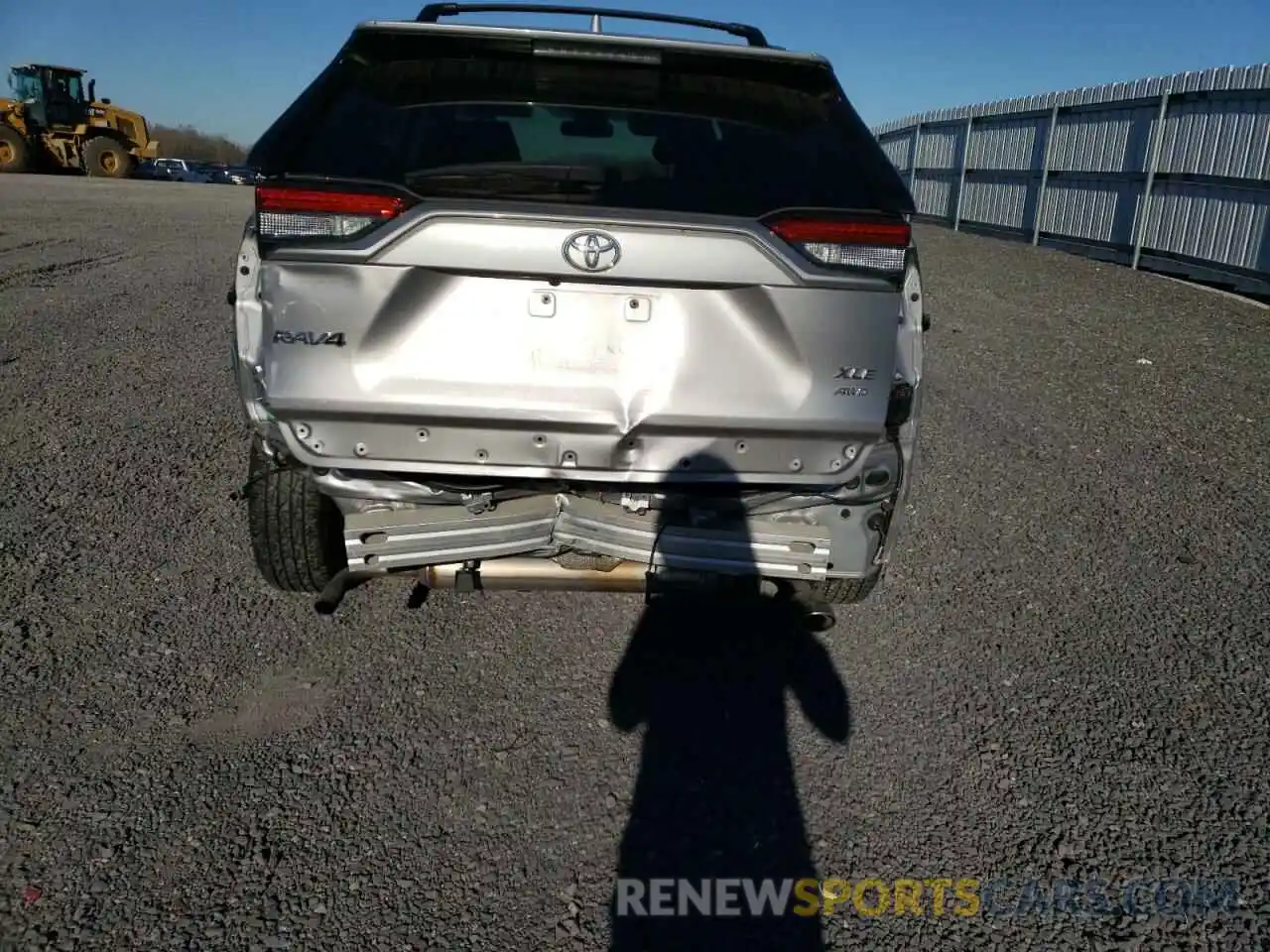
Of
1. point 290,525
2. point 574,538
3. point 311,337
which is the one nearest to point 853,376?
point 574,538

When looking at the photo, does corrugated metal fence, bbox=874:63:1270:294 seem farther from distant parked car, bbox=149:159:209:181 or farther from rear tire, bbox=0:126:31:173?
distant parked car, bbox=149:159:209:181

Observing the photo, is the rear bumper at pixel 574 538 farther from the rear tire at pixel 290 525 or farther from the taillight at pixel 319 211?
the taillight at pixel 319 211

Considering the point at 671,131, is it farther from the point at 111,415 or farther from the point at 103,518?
the point at 111,415

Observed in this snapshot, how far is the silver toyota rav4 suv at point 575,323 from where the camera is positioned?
2.75 metres

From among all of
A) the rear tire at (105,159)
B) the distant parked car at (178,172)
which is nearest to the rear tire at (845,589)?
the rear tire at (105,159)

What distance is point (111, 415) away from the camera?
20.4ft

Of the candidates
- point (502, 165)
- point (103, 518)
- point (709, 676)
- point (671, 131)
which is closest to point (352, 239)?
point (502, 165)

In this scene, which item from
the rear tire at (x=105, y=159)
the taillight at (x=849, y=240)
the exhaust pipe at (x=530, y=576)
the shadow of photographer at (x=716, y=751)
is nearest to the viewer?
the shadow of photographer at (x=716, y=751)

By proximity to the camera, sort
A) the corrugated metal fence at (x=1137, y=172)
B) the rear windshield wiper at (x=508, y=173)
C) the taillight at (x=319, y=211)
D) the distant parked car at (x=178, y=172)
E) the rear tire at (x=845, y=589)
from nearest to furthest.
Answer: the taillight at (x=319, y=211) → the rear windshield wiper at (x=508, y=173) → the rear tire at (x=845, y=589) → the corrugated metal fence at (x=1137, y=172) → the distant parked car at (x=178, y=172)

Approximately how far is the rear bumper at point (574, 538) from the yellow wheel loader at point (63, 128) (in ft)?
125

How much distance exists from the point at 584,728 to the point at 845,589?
1056mm

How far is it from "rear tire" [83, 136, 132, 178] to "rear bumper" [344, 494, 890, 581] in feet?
129

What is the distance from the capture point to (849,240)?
2.82 metres

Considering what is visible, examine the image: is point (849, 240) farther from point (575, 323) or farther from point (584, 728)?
point (584, 728)
